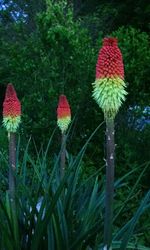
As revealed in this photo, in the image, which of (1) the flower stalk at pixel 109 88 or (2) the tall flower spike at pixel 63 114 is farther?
(2) the tall flower spike at pixel 63 114

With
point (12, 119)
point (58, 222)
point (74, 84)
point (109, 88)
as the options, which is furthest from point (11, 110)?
point (74, 84)

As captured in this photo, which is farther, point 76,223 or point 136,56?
point 136,56

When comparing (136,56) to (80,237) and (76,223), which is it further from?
(80,237)

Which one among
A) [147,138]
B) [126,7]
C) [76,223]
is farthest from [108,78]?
[126,7]

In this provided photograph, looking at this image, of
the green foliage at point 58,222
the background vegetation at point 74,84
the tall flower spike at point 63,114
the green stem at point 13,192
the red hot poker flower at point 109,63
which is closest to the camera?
the red hot poker flower at point 109,63

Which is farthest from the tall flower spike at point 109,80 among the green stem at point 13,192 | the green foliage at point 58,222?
the green stem at point 13,192

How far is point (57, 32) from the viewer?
6402mm

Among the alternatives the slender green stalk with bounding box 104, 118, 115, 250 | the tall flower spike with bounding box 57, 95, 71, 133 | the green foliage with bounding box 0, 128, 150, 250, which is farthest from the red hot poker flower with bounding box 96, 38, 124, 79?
the tall flower spike with bounding box 57, 95, 71, 133

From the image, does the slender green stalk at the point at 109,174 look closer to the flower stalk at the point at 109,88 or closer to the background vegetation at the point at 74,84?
the flower stalk at the point at 109,88

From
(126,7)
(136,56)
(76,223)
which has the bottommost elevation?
(76,223)

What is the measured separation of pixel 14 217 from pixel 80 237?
420mm

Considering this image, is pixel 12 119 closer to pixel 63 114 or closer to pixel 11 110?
pixel 11 110

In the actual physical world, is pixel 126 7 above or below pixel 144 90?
above

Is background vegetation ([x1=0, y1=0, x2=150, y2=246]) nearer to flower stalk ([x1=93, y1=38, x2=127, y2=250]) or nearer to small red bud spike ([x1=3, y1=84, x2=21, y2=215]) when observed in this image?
small red bud spike ([x1=3, y1=84, x2=21, y2=215])
